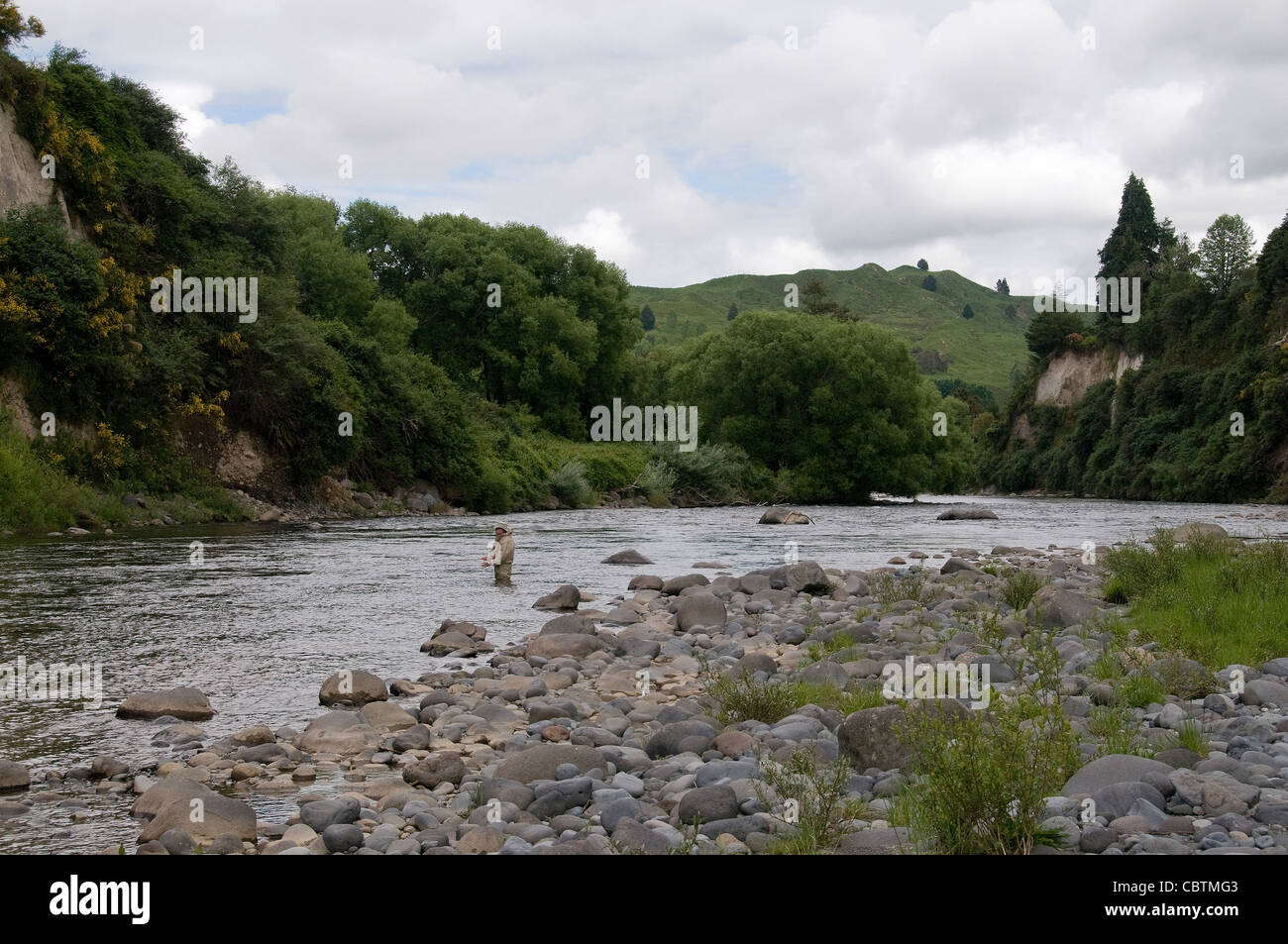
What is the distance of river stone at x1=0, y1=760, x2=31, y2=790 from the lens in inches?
266

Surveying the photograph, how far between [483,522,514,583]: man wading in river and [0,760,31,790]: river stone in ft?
36.6

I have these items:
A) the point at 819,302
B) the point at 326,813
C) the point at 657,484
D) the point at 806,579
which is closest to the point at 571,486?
the point at 657,484

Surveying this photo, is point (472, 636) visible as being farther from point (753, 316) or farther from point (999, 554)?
point (753, 316)

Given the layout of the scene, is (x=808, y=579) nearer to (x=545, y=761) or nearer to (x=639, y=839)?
(x=545, y=761)

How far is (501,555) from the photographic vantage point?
18.3 m

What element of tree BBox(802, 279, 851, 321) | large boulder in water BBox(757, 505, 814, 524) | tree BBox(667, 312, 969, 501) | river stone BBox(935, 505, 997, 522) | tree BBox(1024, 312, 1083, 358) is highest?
tree BBox(802, 279, 851, 321)

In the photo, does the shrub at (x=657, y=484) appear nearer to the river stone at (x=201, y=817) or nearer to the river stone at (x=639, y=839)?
the river stone at (x=201, y=817)

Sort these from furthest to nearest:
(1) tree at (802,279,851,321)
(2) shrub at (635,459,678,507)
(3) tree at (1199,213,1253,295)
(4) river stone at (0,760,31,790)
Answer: (1) tree at (802,279,851,321) → (3) tree at (1199,213,1253,295) → (2) shrub at (635,459,678,507) → (4) river stone at (0,760,31,790)

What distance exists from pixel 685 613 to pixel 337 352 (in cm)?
3252

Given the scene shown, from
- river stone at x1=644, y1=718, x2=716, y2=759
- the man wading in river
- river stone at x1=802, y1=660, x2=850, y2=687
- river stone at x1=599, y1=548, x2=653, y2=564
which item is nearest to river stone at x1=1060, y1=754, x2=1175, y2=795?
river stone at x1=644, y1=718, x2=716, y2=759

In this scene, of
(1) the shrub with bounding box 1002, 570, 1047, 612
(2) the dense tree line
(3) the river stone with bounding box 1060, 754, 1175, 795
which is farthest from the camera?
(2) the dense tree line

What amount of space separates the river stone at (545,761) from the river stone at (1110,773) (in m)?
2.89

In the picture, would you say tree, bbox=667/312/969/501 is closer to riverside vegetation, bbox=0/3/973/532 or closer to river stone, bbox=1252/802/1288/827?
riverside vegetation, bbox=0/3/973/532

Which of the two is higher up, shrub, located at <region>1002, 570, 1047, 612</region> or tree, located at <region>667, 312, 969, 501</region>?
tree, located at <region>667, 312, 969, 501</region>
